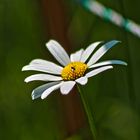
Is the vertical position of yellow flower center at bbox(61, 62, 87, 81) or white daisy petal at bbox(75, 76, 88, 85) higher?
yellow flower center at bbox(61, 62, 87, 81)

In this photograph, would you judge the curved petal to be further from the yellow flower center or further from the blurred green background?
the blurred green background

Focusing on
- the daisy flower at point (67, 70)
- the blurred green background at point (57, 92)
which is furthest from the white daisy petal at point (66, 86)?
the blurred green background at point (57, 92)

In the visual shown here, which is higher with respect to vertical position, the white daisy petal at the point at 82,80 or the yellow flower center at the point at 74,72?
the yellow flower center at the point at 74,72

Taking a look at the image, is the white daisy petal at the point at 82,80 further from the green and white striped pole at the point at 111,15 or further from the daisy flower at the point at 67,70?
the green and white striped pole at the point at 111,15

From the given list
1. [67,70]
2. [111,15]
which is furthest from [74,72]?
[111,15]

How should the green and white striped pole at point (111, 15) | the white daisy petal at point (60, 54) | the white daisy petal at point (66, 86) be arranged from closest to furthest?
1. the white daisy petal at point (66, 86)
2. the white daisy petal at point (60, 54)
3. the green and white striped pole at point (111, 15)

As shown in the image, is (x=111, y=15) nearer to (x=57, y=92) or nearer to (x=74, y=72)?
(x=57, y=92)

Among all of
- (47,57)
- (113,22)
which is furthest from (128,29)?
(47,57)

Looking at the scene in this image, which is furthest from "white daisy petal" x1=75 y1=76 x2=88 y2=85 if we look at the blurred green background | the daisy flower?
the blurred green background
